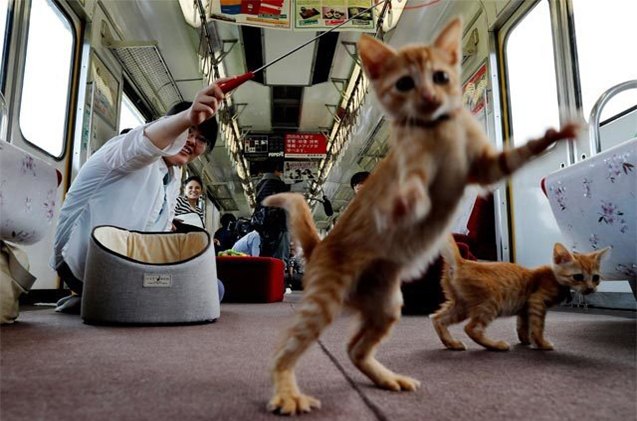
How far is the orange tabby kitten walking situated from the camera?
4.72 ft

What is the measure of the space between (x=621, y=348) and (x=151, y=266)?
1.76m

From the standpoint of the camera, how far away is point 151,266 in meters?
1.87

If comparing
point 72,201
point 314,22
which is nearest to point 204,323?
point 72,201

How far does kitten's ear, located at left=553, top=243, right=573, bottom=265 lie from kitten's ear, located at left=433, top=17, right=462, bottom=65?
1169mm

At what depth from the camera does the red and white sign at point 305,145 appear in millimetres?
7562

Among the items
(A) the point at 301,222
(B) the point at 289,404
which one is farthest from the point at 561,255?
(B) the point at 289,404

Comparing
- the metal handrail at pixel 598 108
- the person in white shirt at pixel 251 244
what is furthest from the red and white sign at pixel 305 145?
the metal handrail at pixel 598 108

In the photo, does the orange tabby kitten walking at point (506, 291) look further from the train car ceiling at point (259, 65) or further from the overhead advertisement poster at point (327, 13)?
the overhead advertisement poster at point (327, 13)

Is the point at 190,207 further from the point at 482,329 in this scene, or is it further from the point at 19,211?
the point at 482,329

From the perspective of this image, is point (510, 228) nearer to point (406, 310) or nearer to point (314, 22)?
point (406, 310)

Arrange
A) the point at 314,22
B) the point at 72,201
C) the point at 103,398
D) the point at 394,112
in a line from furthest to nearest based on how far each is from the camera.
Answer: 1. the point at 314,22
2. the point at 72,201
3. the point at 103,398
4. the point at 394,112

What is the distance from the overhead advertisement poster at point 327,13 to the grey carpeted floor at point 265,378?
2582 millimetres

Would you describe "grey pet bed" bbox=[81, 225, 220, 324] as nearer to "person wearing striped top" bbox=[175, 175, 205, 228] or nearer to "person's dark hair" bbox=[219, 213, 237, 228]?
"person wearing striped top" bbox=[175, 175, 205, 228]

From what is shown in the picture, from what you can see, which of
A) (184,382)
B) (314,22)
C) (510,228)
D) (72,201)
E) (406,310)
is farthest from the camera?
(510,228)
